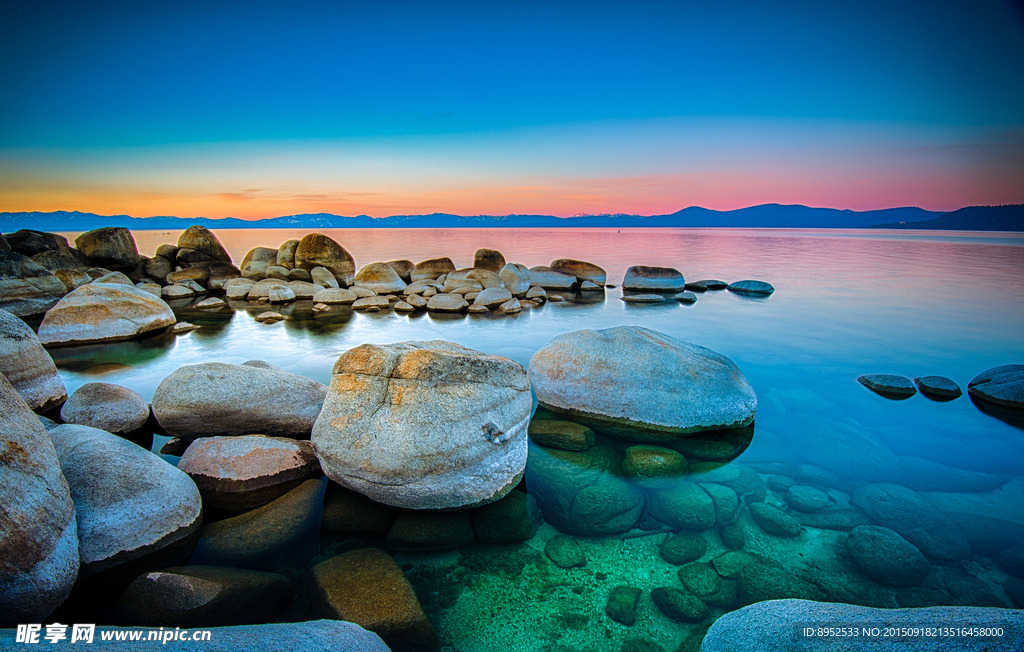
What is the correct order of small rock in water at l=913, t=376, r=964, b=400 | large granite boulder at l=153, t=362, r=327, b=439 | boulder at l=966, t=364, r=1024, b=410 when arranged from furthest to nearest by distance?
small rock in water at l=913, t=376, r=964, b=400 → boulder at l=966, t=364, r=1024, b=410 → large granite boulder at l=153, t=362, r=327, b=439

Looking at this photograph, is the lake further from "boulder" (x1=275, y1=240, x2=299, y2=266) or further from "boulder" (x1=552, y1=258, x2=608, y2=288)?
"boulder" (x1=552, y1=258, x2=608, y2=288)

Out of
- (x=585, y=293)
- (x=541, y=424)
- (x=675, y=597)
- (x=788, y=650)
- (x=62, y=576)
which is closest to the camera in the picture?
(x=788, y=650)

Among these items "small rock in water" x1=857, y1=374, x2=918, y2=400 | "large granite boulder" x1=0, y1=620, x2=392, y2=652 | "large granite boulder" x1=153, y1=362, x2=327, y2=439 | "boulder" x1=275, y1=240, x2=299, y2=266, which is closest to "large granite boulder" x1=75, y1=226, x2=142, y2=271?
"boulder" x1=275, y1=240, x2=299, y2=266

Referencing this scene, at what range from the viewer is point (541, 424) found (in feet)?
21.7

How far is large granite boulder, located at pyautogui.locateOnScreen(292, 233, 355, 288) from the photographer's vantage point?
19.9 metres

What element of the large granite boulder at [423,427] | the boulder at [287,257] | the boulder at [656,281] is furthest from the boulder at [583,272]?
the large granite boulder at [423,427]

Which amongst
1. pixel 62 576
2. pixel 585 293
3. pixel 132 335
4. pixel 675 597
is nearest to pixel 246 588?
pixel 62 576

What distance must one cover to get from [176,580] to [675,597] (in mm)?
3842

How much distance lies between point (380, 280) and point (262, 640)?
18.3 metres

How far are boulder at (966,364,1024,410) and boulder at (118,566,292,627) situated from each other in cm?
1125

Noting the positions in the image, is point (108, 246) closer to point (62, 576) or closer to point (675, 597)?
point (62, 576)

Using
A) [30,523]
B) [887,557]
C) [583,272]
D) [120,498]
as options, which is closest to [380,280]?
[583,272]

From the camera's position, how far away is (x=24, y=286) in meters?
13.8

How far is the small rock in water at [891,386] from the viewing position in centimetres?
843
